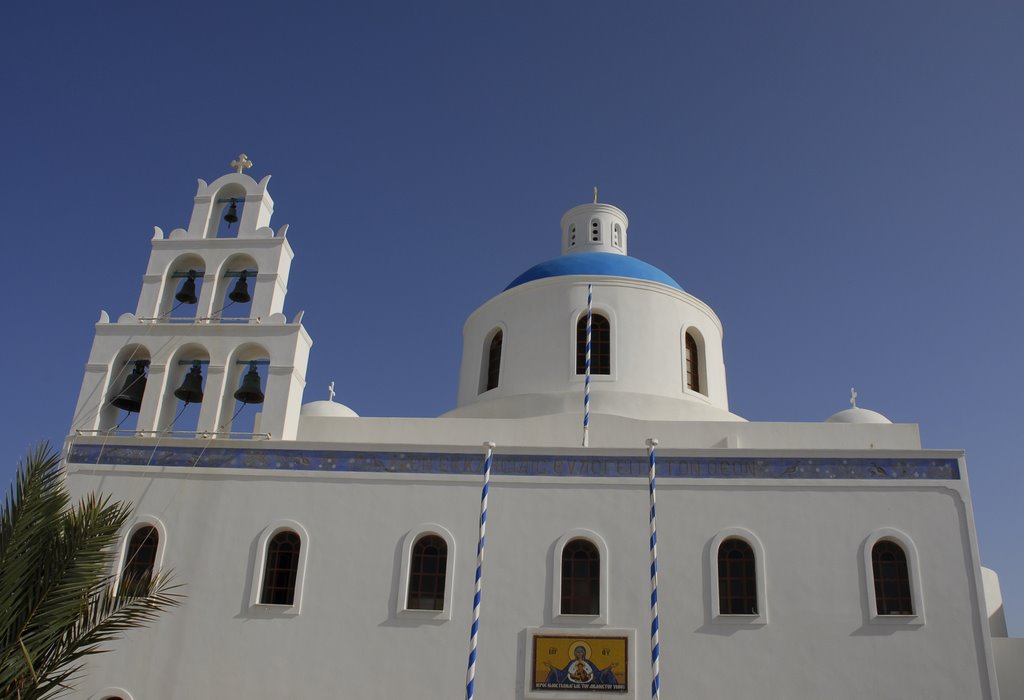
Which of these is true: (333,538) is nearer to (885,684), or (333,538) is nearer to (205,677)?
(205,677)

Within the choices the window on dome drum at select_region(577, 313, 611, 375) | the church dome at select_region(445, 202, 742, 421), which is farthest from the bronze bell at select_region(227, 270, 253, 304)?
the window on dome drum at select_region(577, 313, 611, 375)

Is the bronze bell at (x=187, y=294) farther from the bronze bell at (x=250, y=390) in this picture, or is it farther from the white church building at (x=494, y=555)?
the bronze bell at (x=250, y=390)

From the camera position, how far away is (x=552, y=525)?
11.0 meters

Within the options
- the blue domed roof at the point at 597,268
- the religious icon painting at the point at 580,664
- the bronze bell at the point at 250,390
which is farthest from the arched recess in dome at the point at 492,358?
the religious icon painting at the point at 580,664

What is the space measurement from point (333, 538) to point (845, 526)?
252 inches

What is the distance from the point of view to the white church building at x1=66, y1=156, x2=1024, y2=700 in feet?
33.7

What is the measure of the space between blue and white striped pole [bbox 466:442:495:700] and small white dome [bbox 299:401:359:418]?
6030 millimetres

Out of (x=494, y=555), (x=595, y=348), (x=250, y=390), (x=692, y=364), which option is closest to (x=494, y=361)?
(x=595, y=348)

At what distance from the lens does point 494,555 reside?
10.9m

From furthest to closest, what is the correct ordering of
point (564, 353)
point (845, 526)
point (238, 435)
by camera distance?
1. point (564, 353)
2. point (238, 435)
3. point (845, 526)

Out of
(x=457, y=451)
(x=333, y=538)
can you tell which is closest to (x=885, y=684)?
(x=457, y=451)

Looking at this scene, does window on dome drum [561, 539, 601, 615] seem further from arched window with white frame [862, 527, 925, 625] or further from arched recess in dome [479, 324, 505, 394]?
arched recess in dome [479, 324, 505, 394]

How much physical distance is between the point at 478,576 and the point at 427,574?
684 millimetres

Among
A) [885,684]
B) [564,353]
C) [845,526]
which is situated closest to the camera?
[885,684]
